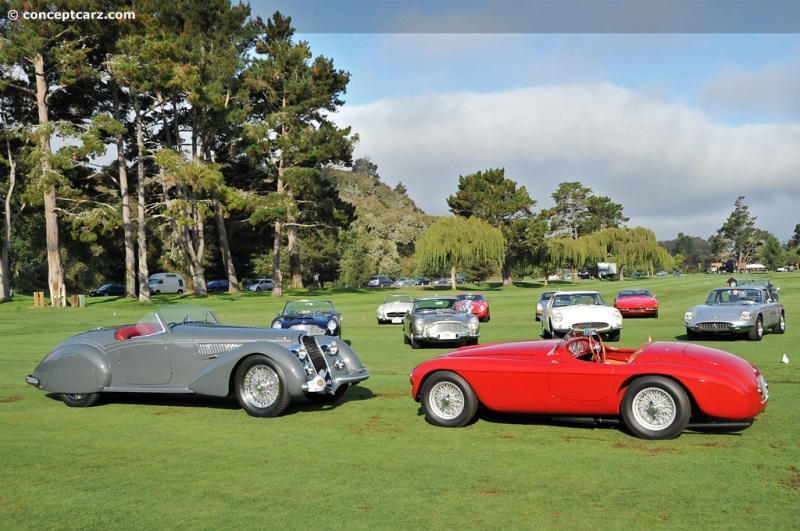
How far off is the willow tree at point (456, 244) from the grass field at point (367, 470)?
2492 inches

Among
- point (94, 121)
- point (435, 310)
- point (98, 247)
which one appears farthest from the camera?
point (98, 247)

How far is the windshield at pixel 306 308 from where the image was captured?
21.5m

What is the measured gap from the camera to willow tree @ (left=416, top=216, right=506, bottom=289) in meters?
74.2

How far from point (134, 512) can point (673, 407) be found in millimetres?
5401

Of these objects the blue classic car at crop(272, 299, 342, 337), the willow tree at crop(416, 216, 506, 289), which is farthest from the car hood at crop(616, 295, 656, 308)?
the willow tree at crop(416, 216, 506, 289)

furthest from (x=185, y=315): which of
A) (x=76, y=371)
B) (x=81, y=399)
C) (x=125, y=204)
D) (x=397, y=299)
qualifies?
(x=125, y=204)

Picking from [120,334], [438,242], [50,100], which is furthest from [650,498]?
[438,242]

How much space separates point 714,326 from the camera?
19.3 meters

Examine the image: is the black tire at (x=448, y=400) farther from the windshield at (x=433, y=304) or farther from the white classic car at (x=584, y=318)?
the windshield at (x=433, y=304)

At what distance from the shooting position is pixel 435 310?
21078 millimetres

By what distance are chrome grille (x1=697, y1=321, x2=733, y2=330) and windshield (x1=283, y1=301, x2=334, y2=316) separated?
34.6 feet

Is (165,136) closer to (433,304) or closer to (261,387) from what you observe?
(433,304)

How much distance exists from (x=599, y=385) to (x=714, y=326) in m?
12.9

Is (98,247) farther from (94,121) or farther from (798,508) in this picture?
(798,508)
